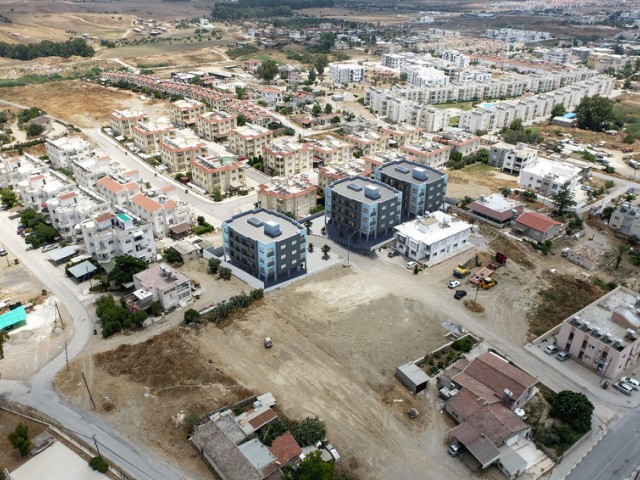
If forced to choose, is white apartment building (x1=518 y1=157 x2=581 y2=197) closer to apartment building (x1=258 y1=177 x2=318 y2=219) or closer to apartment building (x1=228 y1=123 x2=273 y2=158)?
apartment building (x1=258 y1=177 x2=318 y2=219)

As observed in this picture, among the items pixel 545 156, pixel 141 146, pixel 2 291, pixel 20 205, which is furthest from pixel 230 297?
pixel 545 156

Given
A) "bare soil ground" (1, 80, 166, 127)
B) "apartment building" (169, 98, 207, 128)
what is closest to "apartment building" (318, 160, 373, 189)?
"apartment building" (169, 98, 207, 128)

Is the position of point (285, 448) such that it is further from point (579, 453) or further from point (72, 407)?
point (579, 453)

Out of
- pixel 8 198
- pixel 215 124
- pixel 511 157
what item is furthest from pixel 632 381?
pixel 215 124

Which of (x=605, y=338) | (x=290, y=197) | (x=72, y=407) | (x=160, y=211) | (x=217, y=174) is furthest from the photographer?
(x=217, y=174)

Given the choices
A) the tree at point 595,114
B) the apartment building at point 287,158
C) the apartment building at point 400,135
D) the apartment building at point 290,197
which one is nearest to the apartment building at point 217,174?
the apartment building at point 287,158

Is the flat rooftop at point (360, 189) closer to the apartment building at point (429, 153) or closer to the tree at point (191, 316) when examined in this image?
the apartment building at point (429, 153)

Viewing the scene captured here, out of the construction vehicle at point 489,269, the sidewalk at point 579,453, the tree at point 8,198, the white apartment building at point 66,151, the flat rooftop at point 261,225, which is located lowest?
the sidewalk at point 579,453
